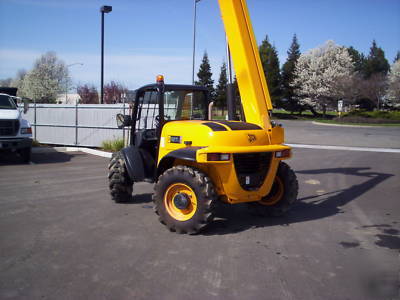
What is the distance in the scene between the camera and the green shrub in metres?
14.7

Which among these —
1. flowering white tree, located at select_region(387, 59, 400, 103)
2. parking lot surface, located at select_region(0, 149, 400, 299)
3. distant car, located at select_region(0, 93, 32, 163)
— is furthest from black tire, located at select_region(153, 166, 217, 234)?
flowering white tree, located at select_region(387, 59, 400, 103)

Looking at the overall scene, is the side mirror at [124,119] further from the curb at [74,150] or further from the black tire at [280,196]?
the curb at [74,150]

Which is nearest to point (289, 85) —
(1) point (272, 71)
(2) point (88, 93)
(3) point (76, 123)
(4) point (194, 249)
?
(1) point (272, 71)

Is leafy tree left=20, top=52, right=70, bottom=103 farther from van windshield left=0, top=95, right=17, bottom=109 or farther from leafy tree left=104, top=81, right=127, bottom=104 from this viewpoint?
van windshield left=0, top=95, right=17, bottom=109

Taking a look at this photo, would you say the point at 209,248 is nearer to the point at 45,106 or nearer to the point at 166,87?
the point at 166,87

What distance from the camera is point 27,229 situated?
5.75 metres

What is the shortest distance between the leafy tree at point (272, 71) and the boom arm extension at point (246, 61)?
2063 inches

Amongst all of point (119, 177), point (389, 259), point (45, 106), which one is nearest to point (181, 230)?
point (119, 177)

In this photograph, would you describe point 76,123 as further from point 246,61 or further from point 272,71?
point 272,71

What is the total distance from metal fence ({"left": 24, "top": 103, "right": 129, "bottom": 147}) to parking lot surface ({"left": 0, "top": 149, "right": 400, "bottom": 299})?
291 inches

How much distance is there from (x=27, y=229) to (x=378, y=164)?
35.8 feet

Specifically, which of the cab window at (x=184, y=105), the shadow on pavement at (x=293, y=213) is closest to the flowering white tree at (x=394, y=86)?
the shadow on pavement at (x=293, y=213)

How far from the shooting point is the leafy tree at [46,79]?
5484cm

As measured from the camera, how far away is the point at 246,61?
20.7 feet
